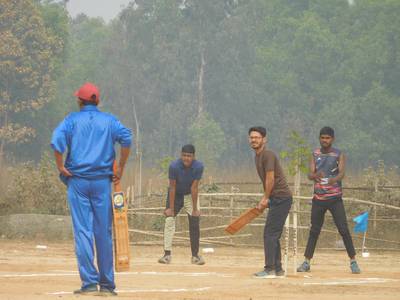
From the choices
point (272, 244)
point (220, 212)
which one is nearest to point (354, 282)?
point (272, 244)

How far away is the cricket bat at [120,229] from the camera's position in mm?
11438

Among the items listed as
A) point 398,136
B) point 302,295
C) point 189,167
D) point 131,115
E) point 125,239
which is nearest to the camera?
point 125,239

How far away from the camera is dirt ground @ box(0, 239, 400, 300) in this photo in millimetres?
11898

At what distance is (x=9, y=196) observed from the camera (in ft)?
90.3

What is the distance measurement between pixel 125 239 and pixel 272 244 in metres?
3.48

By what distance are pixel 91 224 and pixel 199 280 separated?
2669 mm

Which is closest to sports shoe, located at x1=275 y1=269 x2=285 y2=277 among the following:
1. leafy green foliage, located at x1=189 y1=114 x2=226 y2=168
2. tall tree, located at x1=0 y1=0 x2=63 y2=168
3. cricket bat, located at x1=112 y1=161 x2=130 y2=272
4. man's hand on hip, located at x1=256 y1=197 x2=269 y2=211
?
man's hand on hip, located at x1=256 y1=197 x2=269 y2=211

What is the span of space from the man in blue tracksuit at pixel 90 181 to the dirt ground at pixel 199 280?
300mm

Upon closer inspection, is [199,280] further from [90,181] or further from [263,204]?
[90,181]

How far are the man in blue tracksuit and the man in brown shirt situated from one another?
3.29 meters

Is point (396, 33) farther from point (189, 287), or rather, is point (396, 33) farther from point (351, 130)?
point (189, 287)

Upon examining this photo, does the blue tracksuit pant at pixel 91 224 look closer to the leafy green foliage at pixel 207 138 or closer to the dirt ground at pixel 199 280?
the dirt ground at pixel 199 280

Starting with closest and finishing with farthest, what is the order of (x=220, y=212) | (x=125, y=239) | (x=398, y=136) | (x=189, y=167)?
(x=125, y=239)
(x=189, y=167)
(x=220, y=212)
(x=398, y=136)

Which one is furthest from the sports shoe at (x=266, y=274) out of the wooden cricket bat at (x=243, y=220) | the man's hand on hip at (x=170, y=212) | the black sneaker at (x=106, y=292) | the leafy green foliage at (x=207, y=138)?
the leafy green foliage at (x=207, y=138)
